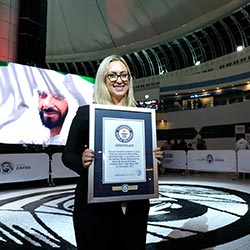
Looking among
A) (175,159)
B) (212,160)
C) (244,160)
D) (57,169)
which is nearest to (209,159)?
(212,160)

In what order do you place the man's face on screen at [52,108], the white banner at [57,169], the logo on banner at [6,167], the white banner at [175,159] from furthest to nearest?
the white banner at [175,159] < the white banner at [57,169] < the man's face on screen at [52,108] < the logo on banner at [6,167]

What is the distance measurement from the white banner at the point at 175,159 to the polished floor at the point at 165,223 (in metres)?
5.17

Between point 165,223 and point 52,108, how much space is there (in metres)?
4.58

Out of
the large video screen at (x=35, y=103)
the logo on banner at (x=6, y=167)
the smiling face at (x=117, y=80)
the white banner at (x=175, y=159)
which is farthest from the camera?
the white banner at (x=175, y=159)

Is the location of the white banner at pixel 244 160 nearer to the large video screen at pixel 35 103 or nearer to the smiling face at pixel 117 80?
the large video screen at pixel 35 103

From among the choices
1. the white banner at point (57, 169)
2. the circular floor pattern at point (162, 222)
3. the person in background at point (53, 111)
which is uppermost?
the person in background at point (53, 111)

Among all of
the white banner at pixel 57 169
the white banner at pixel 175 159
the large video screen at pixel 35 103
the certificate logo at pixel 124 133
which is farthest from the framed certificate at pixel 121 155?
the white banner at pixel 175 159

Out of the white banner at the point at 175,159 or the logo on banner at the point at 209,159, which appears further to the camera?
the white banner at the point at 175,159

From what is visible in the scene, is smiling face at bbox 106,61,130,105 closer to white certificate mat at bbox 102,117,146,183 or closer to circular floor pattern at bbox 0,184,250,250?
white certificate mat at bbox 102,117,146,183

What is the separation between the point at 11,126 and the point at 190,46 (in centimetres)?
1519

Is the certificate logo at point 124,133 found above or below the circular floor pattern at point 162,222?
above

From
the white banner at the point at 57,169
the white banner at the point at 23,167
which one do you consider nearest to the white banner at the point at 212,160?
the white banner at the point at 57,169

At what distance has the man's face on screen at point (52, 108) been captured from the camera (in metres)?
7.06

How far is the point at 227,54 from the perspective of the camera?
658 inches
